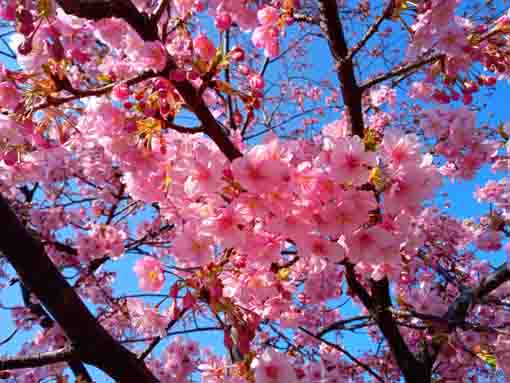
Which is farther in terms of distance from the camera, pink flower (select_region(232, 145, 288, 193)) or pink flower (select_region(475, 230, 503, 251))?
pink flower (select_region(475, 230, 503, 251))

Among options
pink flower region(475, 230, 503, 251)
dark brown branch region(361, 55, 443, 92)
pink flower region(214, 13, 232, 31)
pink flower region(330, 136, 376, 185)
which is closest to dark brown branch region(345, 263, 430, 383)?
dark brown branch region(361, 55, 443, 92)

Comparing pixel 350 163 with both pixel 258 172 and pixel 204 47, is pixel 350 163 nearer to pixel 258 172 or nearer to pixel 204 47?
pixel 258 172

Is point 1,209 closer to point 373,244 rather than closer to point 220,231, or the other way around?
point 220,231

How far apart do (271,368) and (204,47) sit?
1394mm

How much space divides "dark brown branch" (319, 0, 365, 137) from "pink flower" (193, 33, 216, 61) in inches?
65.0

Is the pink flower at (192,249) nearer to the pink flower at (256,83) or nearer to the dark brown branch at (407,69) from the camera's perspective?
the pink flower at (256,83)

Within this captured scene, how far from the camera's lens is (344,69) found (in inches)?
130

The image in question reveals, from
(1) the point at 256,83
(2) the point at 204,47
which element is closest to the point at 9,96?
(2) the point at 204,47

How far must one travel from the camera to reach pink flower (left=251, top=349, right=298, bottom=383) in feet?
6.06

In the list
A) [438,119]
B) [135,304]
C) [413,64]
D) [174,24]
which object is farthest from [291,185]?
[438,119]

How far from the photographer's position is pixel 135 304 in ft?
8.46

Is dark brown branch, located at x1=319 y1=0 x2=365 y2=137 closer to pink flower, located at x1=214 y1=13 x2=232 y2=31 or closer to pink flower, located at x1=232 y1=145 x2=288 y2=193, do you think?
pink flower, located at x1=214 y1=13 x2=232 y2=31

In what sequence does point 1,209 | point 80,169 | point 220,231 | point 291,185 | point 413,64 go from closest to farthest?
point 291,185
point 220,231
point 1,209
point 413,64
point 80,169

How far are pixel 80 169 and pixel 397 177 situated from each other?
4835 mm
